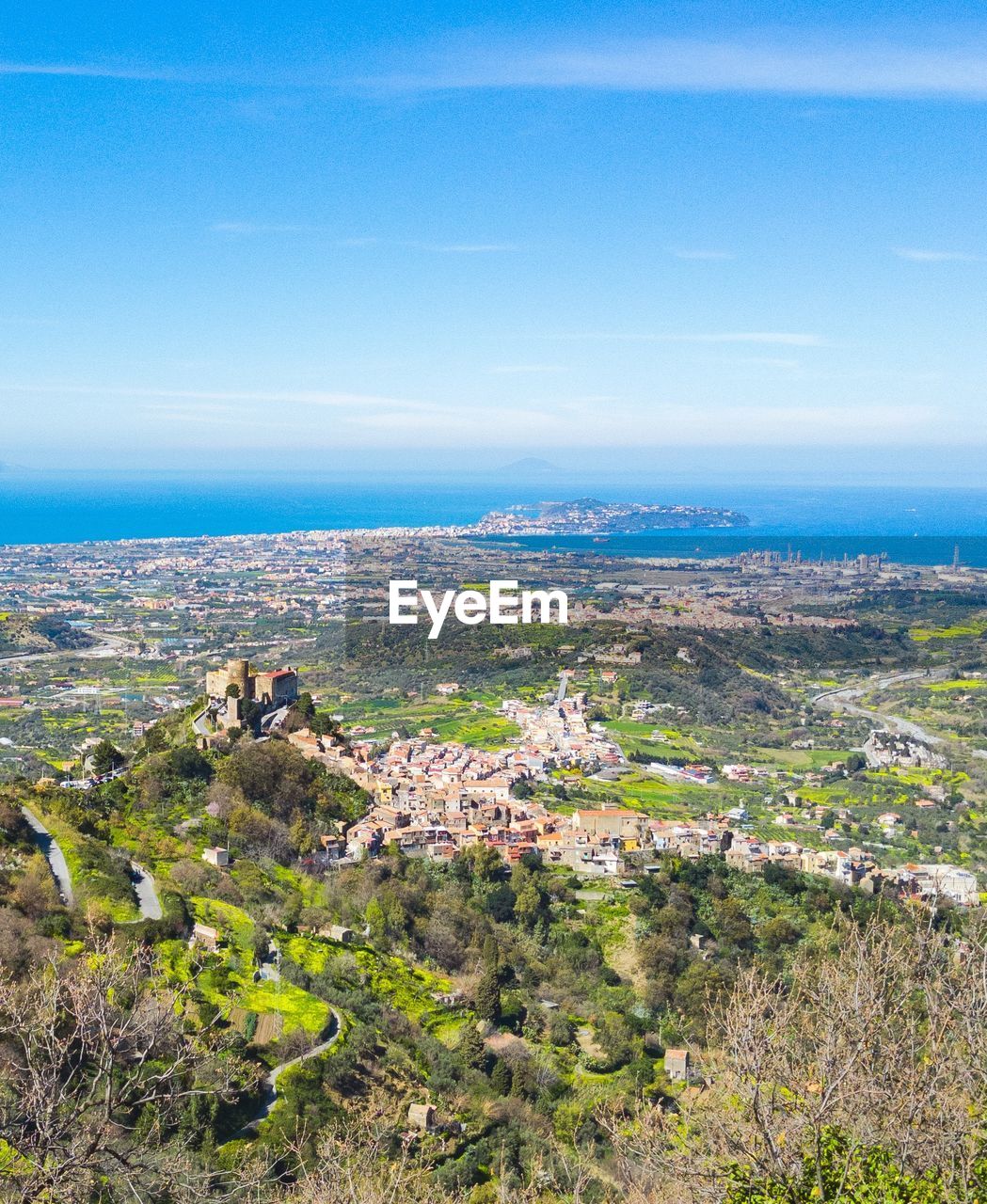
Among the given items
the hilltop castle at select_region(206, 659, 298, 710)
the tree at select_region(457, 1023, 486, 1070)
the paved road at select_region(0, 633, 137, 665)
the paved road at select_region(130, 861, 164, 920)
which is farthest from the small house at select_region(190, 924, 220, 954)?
the paved road at select_region(0, 633, 137, 665)

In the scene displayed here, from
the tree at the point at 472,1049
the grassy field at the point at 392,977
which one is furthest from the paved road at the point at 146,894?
the tree at the point at 472,1049

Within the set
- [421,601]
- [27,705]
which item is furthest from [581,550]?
[27,705]

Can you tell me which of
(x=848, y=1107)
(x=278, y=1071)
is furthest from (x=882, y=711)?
(x=848, y=1107)

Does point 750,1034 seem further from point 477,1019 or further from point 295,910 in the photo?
point 295,910

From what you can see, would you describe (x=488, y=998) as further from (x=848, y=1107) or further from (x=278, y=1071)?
(x=848, y=1107)

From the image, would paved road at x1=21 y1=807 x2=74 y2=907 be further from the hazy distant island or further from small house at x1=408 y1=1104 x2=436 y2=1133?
the hazy distant island
